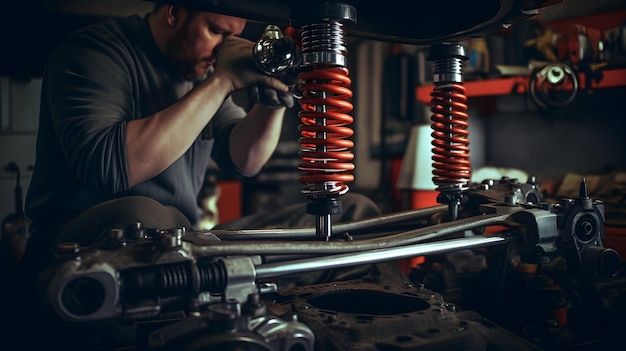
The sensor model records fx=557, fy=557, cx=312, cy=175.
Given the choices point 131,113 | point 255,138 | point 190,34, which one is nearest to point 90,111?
point 131,113

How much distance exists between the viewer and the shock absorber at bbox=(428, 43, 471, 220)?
1.19 meters

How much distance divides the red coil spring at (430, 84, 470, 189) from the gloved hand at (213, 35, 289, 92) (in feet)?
1.14

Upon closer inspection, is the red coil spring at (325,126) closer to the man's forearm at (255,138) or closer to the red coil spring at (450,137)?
the red coil spring at (450,137)

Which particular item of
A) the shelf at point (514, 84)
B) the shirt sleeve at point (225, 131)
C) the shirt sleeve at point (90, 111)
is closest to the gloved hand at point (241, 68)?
the shirt sleeve at point (225, 131)

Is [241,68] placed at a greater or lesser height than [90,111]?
greater

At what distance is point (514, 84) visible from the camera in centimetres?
202

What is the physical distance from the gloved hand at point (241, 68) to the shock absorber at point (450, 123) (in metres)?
0.34

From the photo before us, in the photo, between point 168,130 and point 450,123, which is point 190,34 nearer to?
point 168,130

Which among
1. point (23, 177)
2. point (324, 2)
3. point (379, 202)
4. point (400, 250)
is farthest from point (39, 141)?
point (379, 202)

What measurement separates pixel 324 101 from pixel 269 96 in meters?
0.45

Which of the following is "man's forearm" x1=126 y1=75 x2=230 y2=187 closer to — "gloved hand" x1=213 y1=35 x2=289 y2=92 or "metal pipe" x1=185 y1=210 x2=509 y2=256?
"gloved hand" x1=213 y1=35 x2=289 y2=92

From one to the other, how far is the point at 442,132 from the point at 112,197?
771mm

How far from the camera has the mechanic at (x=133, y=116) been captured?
1226 mm

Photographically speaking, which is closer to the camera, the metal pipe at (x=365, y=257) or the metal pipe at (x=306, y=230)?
the metal pipe at (x=365, y=257)
